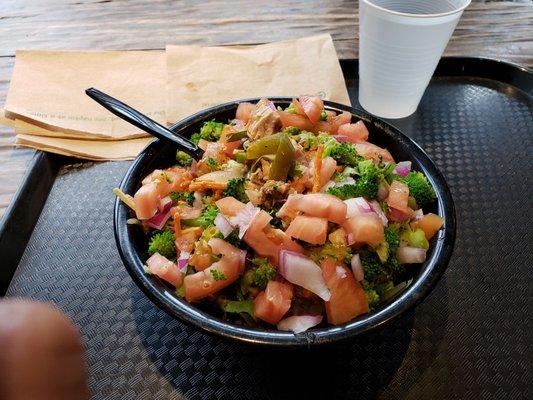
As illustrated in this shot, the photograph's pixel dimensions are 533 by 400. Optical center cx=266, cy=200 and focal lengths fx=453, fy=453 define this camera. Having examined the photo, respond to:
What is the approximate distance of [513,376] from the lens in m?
1.02

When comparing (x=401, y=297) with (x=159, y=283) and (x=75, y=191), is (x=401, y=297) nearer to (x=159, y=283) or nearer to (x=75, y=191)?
(x=159, y=283)

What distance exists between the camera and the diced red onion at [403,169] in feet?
3.92

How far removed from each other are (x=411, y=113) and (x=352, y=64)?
332 mm

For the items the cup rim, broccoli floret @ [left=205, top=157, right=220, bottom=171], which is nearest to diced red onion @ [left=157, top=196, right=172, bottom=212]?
broccoli floret @ [left=205, top=157, right=220, bottom=171]

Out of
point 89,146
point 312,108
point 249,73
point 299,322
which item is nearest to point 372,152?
point 312,108

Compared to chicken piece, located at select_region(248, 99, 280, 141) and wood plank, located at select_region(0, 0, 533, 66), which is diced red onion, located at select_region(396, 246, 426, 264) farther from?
wood plank, located at select_region(0, 0, 533, 66)

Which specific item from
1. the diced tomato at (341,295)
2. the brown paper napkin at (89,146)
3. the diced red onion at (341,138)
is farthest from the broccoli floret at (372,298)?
the brown paper napkin at (89,146)

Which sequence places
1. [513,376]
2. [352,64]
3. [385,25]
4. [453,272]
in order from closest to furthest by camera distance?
[513,376] < [453,272] < [385,25] < [352,64]

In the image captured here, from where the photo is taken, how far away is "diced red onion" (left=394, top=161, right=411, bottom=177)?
47.1 inches

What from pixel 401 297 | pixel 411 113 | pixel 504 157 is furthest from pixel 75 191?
pixel 504 157

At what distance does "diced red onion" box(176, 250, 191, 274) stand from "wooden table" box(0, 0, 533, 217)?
123cm

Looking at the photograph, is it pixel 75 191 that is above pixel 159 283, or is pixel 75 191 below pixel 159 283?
below

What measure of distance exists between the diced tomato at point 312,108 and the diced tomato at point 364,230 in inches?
15.7

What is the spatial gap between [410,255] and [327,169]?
282 millimetres
